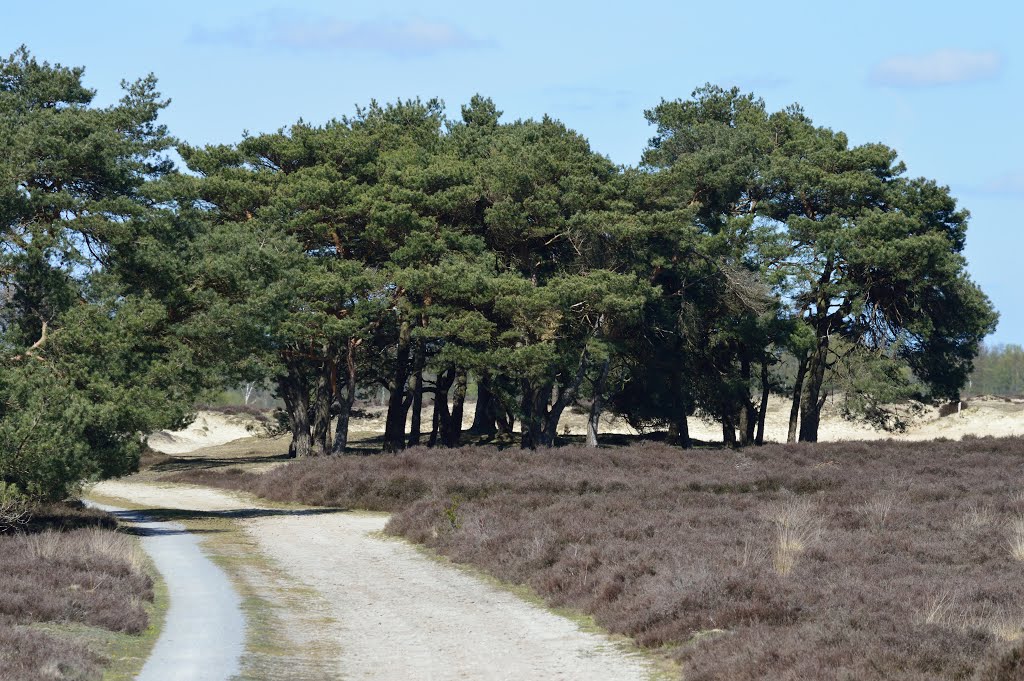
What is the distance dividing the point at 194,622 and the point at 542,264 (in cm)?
4101

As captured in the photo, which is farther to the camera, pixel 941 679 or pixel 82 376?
pixel 82 376

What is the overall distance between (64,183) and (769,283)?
39.2 m

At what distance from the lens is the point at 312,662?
1361 cm

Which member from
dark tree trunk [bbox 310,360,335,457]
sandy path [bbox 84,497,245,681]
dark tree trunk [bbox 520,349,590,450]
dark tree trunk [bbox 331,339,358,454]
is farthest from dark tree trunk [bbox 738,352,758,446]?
sandy path [bbox 84,497,245,681]

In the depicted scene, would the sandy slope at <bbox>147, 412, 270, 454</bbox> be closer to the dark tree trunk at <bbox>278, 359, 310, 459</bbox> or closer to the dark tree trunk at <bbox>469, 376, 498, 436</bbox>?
the dark tree trunk at <bbox>469, 376, 498, 436</bbox>

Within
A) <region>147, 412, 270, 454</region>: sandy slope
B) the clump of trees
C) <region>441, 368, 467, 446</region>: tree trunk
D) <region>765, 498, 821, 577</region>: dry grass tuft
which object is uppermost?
the clump of trees

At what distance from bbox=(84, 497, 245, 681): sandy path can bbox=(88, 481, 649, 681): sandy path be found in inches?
51.2

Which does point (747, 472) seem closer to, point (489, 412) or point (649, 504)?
point (649, 504)

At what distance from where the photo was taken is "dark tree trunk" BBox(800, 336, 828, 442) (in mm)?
61406

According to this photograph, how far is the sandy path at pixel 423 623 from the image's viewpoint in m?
13.4

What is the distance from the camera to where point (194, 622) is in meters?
15.9

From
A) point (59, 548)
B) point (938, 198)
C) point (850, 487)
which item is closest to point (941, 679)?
point (59, 548)

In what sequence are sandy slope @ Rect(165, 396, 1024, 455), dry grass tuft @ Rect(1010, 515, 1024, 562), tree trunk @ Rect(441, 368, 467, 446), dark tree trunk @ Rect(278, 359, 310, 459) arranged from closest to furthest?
dry grass tuft @ Rect(1010, 515, 1024, 562) < dark tree trunk @ Rect(278, 359, 310, 459) < tree trunk @ Rect(441, 368, 467, 446) < sandy slope @ Rect(165, 396, 1024, 455)

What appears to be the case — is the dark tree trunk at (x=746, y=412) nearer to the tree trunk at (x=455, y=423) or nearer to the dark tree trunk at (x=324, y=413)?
the tree trunk at (x=455, y=423)
